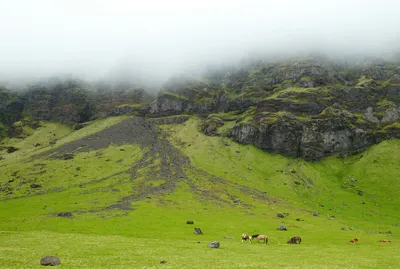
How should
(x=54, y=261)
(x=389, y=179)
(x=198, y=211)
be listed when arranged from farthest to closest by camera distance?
(x=389, y=179)
(x=198, y=211)
(x=54, y=261)

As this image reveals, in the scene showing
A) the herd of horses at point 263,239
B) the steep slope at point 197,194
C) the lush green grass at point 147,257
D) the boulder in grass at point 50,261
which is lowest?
the steep slope at point 197,194

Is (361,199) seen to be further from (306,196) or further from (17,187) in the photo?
(17,187)

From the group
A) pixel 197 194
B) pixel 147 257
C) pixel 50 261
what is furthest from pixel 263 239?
pixel 197 194

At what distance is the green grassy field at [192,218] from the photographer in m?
41.1

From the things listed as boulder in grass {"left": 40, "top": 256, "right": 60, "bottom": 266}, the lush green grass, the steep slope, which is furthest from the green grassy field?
boulder in grass {"left": 40, "top": 256, "right": 60, "bottom": 266}

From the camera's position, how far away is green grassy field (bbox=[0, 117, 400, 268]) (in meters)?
41.1

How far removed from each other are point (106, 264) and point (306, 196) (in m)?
155

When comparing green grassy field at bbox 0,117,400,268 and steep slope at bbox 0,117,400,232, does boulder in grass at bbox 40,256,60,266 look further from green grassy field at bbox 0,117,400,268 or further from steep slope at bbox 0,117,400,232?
steep slope at bbox 0,117,400,232

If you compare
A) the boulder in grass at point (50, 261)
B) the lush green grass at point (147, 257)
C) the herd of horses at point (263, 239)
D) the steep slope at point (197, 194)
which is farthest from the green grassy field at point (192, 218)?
the herd of horses at point (263, 239)

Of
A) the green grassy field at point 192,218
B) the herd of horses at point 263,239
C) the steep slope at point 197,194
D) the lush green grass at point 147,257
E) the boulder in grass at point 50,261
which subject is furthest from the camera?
the steep slope at point 197,194

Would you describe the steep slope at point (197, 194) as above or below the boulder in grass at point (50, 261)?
below

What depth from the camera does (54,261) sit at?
113 ft

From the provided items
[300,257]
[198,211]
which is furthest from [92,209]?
[300,257]

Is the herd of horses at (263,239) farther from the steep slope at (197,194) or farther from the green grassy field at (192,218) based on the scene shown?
the steep slope at (197,194)
